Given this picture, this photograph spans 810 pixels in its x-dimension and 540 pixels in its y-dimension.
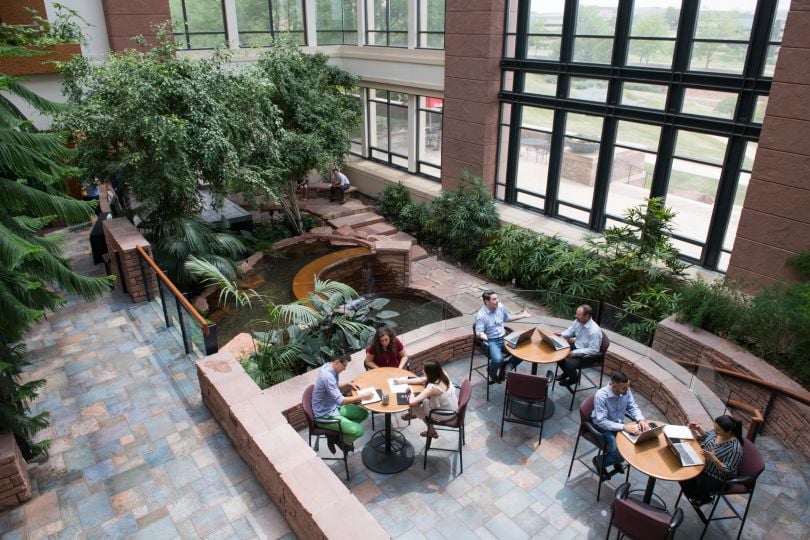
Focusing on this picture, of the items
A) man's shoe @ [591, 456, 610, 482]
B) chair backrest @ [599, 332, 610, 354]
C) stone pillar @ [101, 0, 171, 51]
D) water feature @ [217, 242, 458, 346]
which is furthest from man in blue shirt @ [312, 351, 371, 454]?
stone pillar @ [101, 0, 171, 51]

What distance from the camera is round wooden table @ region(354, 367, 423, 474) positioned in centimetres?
678

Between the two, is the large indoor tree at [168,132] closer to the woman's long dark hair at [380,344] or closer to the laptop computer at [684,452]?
the woman's long dark hair at [380,344]

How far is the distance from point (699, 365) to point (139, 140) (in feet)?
31.9

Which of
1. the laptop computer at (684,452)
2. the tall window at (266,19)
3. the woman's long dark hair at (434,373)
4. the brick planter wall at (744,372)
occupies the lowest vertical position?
the brick planter wall at (744,372)

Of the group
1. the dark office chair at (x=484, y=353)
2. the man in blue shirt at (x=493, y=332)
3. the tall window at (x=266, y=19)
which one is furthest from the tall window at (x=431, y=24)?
the dark office chair at (x=484, y=353)

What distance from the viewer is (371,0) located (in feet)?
59.1

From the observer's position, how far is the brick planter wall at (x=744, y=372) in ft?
23.5

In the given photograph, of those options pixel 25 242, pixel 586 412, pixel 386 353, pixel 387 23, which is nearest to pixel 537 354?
pixel 586 412

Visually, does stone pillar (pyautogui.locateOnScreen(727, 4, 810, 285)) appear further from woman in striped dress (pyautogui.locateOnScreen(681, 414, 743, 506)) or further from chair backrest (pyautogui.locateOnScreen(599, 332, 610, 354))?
woman in striped dress (pyautogui.locateOnScreen(681, 414, 743, 506))

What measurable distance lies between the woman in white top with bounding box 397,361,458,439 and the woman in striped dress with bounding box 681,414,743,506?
2.59 metres

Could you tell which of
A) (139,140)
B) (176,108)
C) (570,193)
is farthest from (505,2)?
(139,140)

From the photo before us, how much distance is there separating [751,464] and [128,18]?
15679 mm

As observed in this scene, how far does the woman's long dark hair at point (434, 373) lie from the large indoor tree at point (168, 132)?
248 inches

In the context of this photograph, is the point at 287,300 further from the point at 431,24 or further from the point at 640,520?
the point at 431,24
